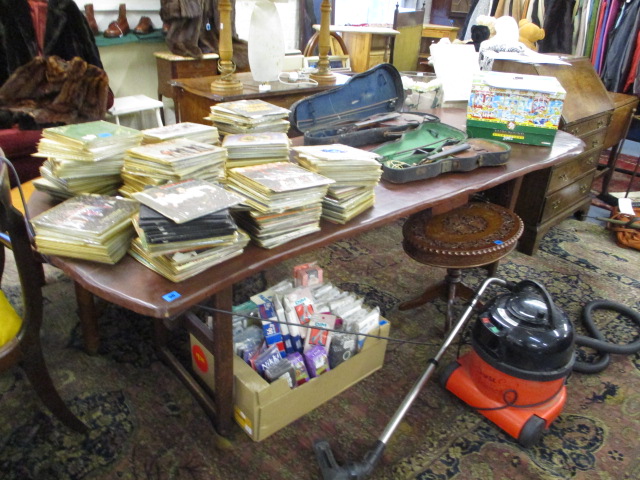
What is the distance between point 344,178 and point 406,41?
3795 millimetres

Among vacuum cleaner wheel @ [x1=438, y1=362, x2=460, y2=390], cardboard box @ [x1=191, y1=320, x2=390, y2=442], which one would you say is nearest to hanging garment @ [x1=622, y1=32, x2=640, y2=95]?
vacuum cleaner wheel @ [x1=438, y1=362, x2=460, y2=390]

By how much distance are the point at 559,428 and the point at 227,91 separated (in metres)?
2.19

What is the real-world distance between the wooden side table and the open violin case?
7.80 ft

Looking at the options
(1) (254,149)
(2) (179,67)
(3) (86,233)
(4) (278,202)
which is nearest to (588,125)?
(1) (254,149)

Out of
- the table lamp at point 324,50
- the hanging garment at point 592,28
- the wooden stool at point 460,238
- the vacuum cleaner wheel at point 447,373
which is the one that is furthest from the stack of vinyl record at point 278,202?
the hanging garment at point 592,28

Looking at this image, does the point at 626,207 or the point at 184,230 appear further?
the point at 626,207

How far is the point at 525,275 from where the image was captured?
254cm

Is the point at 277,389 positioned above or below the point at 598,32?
below

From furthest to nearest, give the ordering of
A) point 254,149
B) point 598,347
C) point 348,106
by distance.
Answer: point 348,106, point 598,347, point 254,149

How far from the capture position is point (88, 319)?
1777 mm

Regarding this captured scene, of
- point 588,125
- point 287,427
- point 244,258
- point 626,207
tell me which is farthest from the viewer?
point 626,207

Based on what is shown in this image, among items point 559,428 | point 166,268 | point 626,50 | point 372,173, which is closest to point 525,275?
point 559,428

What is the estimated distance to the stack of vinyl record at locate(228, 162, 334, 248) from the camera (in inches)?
45.3

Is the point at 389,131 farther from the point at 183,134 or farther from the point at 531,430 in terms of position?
the point at 531,430
